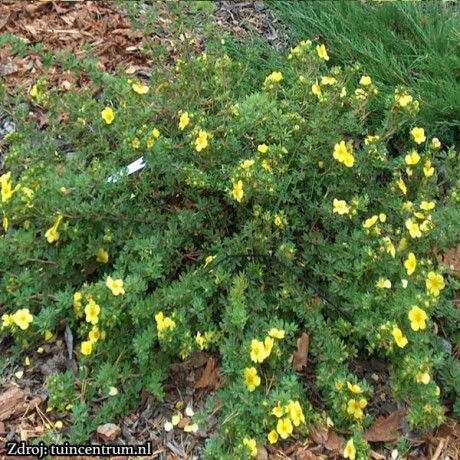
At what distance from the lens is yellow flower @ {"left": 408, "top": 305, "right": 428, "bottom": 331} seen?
2.51m

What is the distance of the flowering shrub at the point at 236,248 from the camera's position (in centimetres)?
257

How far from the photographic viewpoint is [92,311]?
8.46 ft

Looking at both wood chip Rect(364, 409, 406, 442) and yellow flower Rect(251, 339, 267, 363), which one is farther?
wood chip Rect(364, 409, 406, 442)

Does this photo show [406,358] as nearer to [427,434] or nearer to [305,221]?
[427,434]

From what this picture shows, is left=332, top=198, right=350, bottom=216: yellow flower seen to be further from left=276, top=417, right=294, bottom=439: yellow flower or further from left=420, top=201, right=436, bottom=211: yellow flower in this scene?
left=276, top=417, right=294, bottom=439: yellow flower

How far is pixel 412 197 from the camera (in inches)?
125

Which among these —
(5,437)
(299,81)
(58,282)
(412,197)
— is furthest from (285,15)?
(5,437)

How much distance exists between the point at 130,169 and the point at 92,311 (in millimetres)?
675

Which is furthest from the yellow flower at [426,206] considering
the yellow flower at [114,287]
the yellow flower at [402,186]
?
the yellow flower at [114,287]

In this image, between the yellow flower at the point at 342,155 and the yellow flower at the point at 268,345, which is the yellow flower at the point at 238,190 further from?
the yellow flower at the point at 268,345

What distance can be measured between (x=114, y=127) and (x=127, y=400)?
48.1 inches

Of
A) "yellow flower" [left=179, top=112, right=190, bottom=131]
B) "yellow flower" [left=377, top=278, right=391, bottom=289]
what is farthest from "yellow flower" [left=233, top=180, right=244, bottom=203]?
"yellow flower" [left=377, top=278, right=391, bottom=289]

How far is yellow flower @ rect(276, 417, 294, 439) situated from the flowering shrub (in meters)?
0.02

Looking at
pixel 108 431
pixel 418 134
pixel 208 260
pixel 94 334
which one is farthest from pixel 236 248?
pixel 418 134
